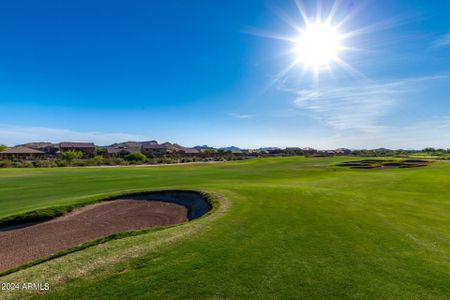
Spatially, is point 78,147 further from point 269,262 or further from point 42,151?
point 269,262

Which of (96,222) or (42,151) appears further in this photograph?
(42,151)

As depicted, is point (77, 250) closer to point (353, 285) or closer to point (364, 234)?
point (353, 285)

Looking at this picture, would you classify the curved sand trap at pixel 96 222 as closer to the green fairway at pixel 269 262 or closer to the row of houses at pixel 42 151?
the green fairway at pixel 269 262

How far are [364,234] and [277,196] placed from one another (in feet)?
21.1

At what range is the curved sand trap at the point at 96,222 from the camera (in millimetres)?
9602

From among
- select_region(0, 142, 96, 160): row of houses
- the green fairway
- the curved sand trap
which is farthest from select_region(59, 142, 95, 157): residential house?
the green fairway

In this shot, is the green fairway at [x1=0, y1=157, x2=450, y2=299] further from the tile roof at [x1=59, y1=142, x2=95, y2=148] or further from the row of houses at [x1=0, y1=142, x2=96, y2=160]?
the tile roof at [x1=59, y1=142, x2=95, y2=148]

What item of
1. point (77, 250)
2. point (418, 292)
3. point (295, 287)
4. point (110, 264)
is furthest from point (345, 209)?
point (77, 250)

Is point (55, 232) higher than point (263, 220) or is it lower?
lower

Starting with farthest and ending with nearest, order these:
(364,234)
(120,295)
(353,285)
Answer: (364,234) → (353,285) → (120,295)

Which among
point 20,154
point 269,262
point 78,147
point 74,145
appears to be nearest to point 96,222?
point 269,262

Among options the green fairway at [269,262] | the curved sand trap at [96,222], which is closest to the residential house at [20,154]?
the curved sand trap at [96,222]

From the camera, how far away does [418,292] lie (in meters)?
4.84

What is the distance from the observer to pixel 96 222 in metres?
12.7
